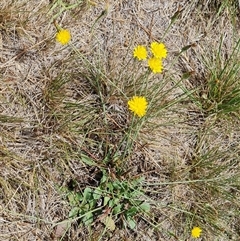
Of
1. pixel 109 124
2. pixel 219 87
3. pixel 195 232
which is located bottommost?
pixel 195 232

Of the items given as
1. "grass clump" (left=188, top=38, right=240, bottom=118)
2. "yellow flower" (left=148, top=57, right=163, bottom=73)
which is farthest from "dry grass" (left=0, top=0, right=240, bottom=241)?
"yellow flower" (left=148, top=57, right=163, bottom=73)

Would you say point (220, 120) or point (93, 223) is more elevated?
point (220, 120)

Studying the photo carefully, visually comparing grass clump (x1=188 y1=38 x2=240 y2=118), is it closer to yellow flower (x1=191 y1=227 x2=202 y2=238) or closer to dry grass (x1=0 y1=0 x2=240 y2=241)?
dry grass (x1=0 y1=0 x2=240 y2=241)

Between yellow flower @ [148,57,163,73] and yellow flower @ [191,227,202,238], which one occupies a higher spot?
yellow flower @ [148,57,163,73]

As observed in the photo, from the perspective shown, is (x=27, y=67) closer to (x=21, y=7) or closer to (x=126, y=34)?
(x=21, y=7)

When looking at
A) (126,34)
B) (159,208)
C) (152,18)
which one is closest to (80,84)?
(126,34)

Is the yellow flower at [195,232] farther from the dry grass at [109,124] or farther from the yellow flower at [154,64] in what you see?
the yellow flower at [154,64]

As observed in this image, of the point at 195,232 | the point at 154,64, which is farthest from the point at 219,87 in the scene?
the point at 195,232

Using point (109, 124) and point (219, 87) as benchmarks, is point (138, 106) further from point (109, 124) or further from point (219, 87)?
point (219, 87)
